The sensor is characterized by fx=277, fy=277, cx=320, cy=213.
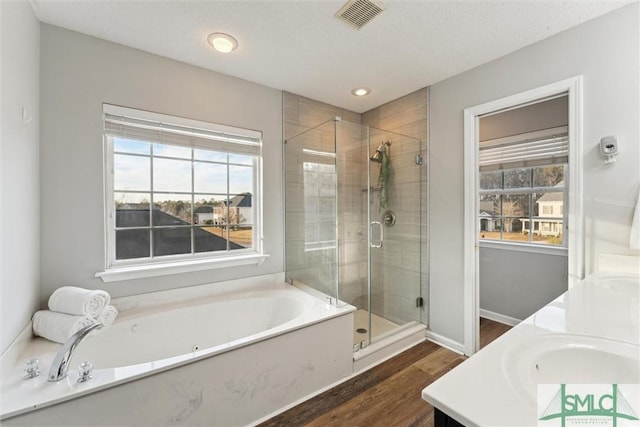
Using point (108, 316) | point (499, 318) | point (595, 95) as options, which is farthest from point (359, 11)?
point (499, 318)

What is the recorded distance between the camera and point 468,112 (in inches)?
93.0

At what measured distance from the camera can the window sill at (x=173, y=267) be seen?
1.99 meters

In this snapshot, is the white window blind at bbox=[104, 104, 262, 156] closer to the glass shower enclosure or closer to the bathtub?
the glass shower enclosure

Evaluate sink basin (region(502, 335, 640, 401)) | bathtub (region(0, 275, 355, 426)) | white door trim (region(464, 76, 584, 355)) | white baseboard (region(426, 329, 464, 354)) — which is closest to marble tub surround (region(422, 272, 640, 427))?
sink basin (region(502, 335, 640, 401))

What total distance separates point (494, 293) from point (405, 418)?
2.06 metres

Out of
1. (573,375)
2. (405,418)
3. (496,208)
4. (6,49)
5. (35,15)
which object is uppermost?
(35,15)

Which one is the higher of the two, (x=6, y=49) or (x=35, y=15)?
(x=35, y=15)

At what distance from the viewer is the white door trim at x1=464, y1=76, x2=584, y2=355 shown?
1.79 meters

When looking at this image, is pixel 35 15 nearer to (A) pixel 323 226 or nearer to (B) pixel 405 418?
(A) pixel 323 226

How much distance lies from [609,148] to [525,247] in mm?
1524

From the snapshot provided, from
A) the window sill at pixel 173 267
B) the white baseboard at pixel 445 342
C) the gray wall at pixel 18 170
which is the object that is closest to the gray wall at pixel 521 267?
the white baseboard at pixel 445 342

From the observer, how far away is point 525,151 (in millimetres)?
2928

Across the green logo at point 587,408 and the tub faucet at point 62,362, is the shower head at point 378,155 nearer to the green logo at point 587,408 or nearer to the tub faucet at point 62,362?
the green logo at point 587,408

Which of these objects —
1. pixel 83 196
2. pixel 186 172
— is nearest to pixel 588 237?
pixel 186 172
